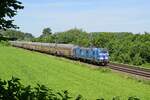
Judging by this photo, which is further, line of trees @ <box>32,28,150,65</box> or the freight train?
line of trees @ <box>32,28,150,65</box>

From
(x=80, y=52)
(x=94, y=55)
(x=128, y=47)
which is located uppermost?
(x=128, y=47)

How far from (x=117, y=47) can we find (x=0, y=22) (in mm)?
69536

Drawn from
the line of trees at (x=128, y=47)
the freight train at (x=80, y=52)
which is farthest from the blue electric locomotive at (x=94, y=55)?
the line of trees at (x=128, y=47)

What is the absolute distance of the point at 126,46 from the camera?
74438 mm

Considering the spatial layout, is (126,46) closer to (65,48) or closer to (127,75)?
(65,48)

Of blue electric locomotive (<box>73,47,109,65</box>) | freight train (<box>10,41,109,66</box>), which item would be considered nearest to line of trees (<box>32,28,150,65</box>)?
freight train (<box>10,41,109,66</box>)

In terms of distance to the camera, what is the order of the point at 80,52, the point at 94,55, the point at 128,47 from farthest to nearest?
the point at 128,47 < the point at 80,52 < the point at 94,55

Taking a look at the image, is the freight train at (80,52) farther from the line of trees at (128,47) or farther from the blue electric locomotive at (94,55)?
the line of trees at (128,47)

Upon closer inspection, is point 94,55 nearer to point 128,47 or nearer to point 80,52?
A: point 80,52

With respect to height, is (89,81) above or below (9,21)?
below

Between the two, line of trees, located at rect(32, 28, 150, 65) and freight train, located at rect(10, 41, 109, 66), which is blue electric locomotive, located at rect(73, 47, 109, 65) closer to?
freight train, located at rect(10, 41, 109, 66)

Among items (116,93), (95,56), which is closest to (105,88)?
(116,93)

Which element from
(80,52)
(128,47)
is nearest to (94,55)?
(80,52)

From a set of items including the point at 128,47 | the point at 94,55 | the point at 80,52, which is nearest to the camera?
the point at 94,55
